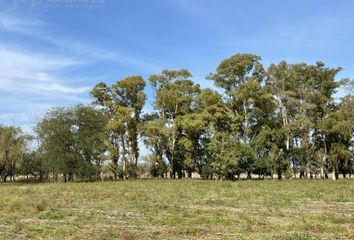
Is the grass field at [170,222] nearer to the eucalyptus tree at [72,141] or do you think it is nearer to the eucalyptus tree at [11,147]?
the eucalyptus tree at [72,141]

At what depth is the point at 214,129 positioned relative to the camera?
66688 mm

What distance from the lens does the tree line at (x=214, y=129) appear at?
205 ft

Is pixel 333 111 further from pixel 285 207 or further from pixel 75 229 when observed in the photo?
pixel 75 229

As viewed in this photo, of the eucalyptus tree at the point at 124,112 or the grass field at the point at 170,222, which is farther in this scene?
the eucalyptus tree at the point at 124,112

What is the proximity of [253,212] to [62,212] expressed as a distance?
321 inches

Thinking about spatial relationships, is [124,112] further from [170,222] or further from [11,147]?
[170,222]

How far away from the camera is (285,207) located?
2047cm

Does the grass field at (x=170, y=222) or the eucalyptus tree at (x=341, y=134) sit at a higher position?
the eucalyptus tree at (x=341, y=134)

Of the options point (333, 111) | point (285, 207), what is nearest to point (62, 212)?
point (285, 207)

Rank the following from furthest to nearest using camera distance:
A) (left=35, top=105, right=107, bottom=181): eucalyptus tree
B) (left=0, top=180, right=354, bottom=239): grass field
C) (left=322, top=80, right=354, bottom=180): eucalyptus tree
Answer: (left=35, top=105, right=107, bottom=181): eucalyptus tree, (left=322, top=80, right=354, bottom=180): eucalyptus tree, (left=0, top=180, right=354, bottom=239): grass field

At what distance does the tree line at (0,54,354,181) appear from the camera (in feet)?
205

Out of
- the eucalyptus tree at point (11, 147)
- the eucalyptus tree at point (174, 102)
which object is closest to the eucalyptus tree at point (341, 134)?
the eucalyptus tree at point (174, 102)

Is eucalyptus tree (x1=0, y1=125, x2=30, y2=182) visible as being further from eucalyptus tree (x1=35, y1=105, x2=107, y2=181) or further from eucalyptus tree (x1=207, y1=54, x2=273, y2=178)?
eucalyptus tree (x1=207, y1=54, x2=273, y2=178)

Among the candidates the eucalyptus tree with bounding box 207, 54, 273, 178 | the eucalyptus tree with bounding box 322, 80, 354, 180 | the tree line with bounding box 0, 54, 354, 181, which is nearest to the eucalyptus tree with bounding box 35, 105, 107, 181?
the tree line with bounding box 0, 54, 354, 181
